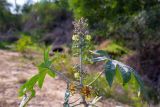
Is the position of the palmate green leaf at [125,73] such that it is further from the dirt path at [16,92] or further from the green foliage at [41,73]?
the dirt path at [16,92]

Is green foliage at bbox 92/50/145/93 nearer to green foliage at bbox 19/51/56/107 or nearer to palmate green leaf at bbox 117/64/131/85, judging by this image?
palmate green leaf at bbox 117/64/131/85

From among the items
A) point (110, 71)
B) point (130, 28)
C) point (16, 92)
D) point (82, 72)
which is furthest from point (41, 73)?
point (130, 28)

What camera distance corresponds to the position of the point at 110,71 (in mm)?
1965

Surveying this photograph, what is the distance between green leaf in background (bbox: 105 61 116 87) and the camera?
192 cm

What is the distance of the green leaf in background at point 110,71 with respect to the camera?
1.92m

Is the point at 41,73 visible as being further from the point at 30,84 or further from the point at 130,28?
the point at 130,28

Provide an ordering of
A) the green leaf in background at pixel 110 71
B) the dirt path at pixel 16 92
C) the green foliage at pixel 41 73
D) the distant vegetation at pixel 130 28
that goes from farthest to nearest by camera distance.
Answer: the distant vegetation at pixel 130 28 → the dirt path at pixel 16 92 → the green foliage at pixel 41 73 → the green leaf in background at pixel 110 71

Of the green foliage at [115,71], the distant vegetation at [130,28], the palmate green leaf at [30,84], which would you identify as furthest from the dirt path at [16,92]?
the green foliage at [115,71]

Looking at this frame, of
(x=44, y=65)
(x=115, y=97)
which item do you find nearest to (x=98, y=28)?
(x=115, y=97)

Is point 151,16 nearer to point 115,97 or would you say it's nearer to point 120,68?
point 115,97

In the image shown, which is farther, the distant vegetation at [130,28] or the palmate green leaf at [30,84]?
the distant vegetation at [130,28]

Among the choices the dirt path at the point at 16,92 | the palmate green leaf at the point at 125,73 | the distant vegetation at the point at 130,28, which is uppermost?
the distant vegetation at the point at 130,28

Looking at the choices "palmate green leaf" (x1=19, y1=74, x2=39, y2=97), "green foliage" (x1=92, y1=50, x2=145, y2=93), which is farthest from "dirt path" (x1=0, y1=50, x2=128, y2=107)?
"green foliage" (x1=92, y1=50, x2=145, y2=93)

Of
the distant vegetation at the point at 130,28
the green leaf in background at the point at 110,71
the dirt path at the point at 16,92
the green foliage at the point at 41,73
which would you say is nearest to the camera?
the green leaf in background at the point at 110,71
